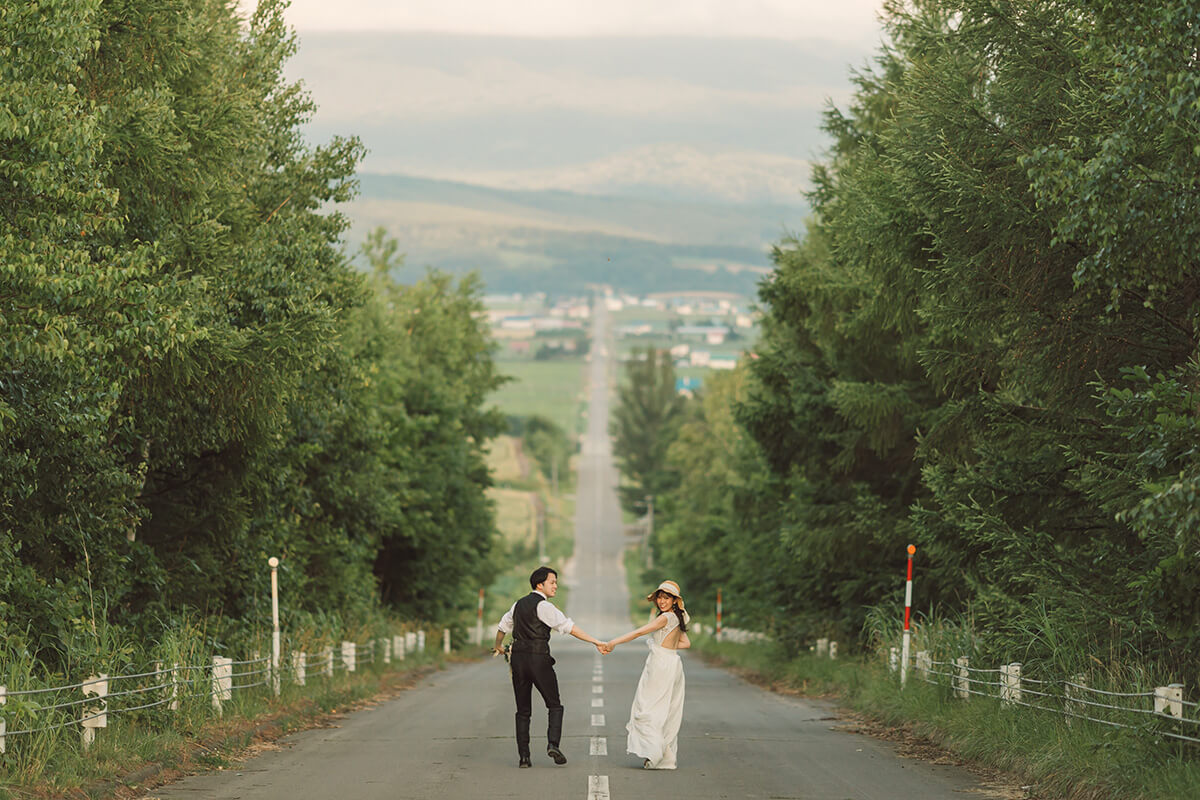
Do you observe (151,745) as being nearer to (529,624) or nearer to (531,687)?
(531,687)

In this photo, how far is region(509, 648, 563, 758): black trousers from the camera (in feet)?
41.2

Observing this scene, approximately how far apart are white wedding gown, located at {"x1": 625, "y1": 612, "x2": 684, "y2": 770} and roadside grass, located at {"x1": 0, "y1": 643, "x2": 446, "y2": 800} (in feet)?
12.8

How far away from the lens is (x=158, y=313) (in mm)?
12336

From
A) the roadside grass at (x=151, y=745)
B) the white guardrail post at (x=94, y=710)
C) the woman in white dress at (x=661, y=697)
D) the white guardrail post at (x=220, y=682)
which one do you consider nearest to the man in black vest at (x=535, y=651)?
the woman in white dress at (x=661, y=697)

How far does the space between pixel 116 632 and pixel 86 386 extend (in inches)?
A: 128

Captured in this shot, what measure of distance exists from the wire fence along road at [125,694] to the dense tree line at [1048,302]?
323 inches

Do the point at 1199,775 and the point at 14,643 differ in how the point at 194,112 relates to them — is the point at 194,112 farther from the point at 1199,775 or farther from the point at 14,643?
the point at 1199,775

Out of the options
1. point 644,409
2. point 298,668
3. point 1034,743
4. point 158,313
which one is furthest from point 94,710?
point 644,409

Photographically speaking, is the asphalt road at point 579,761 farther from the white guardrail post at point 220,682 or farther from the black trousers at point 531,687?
the white guardrail post at point 220,682

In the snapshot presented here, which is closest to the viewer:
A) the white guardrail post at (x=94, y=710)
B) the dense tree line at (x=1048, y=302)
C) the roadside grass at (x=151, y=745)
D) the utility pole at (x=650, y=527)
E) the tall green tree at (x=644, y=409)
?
the dense tree line at (x=1048, y=302)

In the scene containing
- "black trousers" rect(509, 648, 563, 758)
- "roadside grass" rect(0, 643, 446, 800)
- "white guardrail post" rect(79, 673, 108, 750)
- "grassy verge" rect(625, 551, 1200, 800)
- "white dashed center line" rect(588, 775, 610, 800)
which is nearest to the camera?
"grassy verge" rect(625, 551, 1200, 800)

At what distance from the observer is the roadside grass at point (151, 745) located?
10367mm

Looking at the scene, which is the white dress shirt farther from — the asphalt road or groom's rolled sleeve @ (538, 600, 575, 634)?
the asphalt road

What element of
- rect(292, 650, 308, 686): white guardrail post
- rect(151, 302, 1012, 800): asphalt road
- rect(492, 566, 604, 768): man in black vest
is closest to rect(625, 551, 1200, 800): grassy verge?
rect(151, 302, 1012, 800): asphalt road
